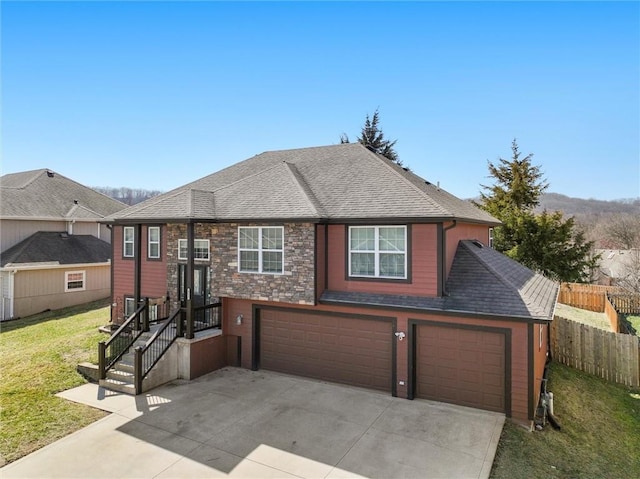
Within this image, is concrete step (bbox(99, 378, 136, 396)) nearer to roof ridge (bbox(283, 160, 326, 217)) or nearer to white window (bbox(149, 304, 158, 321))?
white window (bbox(149, 304, 158, 321))

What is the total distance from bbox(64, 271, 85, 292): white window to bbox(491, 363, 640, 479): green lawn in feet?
72.2

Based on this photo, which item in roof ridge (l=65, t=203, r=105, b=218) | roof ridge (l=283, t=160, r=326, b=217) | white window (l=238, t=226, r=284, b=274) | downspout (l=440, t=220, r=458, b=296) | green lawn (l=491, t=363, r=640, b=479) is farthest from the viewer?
roof ridge (l=65, t=203, r=105, b=218)

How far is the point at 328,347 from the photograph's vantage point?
1091 centimetres

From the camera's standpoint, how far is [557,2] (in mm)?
10406

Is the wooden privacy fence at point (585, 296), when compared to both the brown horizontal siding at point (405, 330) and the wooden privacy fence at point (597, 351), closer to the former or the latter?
the wooden privacy fence at point (597, 351)

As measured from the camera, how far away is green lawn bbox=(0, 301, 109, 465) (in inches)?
309

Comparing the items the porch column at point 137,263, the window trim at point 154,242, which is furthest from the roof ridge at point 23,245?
the porch column at point 137,263

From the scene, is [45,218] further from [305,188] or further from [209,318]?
[305,188]

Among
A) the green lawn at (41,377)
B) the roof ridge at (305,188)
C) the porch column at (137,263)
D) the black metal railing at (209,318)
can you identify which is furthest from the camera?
the porch column at (137,263)

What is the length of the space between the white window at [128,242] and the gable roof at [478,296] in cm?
972

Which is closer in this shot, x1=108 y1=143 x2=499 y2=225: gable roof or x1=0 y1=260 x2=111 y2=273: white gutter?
x1=108 y1=143 x2=499 y2=225: gable roof

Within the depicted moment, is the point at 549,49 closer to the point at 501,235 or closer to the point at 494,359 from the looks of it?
the point at 494,359

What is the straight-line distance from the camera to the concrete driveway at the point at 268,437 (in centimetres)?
665

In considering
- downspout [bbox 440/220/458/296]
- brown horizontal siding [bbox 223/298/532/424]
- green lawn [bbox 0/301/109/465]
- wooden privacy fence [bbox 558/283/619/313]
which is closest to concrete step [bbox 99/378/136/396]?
green lawn [bbox 0/301/109/465]
